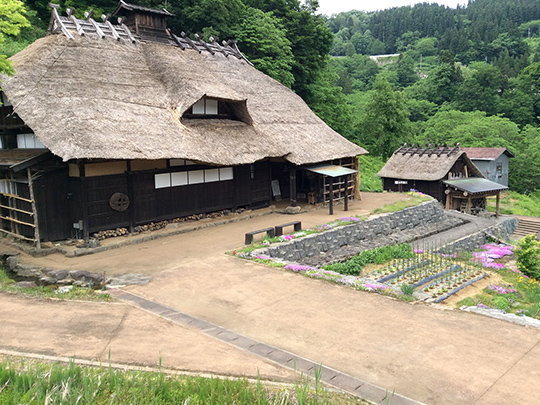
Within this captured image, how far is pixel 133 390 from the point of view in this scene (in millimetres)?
4914

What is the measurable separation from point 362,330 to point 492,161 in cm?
3523

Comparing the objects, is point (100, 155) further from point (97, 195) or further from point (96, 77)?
point (96, 77)

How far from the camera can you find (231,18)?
99.7 ft

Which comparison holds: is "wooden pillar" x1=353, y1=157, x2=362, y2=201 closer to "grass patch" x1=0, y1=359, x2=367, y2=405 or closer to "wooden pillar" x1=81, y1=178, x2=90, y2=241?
"wooden pillar" x1=81, y1=178, x2=90, y2=241

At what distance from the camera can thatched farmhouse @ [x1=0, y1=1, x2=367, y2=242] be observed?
44.4ft

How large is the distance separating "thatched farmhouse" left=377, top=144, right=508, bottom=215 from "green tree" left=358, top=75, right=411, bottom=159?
11.0 meters

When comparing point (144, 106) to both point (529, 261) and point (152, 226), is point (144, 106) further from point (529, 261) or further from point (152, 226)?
point (529, 261)

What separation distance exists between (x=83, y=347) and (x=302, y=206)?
51.9ft

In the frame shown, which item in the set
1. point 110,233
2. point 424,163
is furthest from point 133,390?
point 424,163

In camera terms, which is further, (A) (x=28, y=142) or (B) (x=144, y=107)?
(B) (x=144, y=107)

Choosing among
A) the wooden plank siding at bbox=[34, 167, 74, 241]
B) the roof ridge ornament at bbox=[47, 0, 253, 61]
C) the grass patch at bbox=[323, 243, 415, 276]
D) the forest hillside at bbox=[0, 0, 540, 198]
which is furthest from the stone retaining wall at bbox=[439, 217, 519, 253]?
the roof ridge ornament at bbox=[47, 0, 253, 61]

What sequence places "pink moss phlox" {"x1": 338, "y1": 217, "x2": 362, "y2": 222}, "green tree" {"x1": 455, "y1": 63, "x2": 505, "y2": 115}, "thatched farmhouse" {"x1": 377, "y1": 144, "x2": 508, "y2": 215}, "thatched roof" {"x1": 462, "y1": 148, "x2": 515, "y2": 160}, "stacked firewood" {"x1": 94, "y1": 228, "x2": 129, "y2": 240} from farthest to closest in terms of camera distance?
"green tree" {"x1": 455, "y1": 63, "x2": 505, "y2": 115}, "thatched roof" {"x1": 462, "y1": 148, "x2": 515, "y2": 160}, "thatched farmhouse" {"x1": 377, "y1": 144, "x2": 508, "y2": 215}, "pink moss phlox" {"x1": 338, "y1": 217, "x2": 362, "y2": 222}, "stacked firewood" {"x1": 94, "y1": 228, "x2": 129, "y2": 240}

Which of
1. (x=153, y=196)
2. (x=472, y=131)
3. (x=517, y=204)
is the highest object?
(x=472, y=131)

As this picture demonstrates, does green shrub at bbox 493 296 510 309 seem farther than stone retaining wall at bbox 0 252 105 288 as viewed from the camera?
Yes
